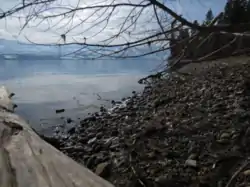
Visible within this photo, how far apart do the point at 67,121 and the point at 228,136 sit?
5.40m

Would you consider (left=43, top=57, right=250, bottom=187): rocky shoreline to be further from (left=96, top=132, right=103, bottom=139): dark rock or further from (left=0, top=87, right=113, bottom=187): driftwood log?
(left=0, top=87, right=113, bottom=187): driftwood log

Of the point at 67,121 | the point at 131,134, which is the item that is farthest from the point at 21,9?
the point at 67,121

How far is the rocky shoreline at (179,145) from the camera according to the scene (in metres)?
3.69

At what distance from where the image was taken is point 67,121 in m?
9.08

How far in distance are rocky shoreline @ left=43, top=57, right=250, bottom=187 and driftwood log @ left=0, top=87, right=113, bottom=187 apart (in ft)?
4.24

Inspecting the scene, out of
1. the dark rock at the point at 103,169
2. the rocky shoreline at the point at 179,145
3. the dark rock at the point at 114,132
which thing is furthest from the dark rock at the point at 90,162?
the dark rock at the point at 114,132

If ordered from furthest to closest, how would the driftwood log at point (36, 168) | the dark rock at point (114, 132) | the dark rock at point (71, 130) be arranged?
1. the dark rock at point (71, 130)
2. the dark rock at point (114, 132)
3. the driftwood log at point (36, 168)

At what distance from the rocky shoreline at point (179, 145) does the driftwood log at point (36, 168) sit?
4.24 ft

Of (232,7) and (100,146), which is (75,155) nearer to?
(100,146)

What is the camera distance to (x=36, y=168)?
1818 mm

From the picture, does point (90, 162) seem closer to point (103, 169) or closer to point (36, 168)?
point (103, 169)

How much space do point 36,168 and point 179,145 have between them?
124 inches

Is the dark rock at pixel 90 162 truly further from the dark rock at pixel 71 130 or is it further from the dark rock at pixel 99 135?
the dark rock at pixel 71 130

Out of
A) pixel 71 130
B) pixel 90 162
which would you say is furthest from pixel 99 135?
pixel 90 162
